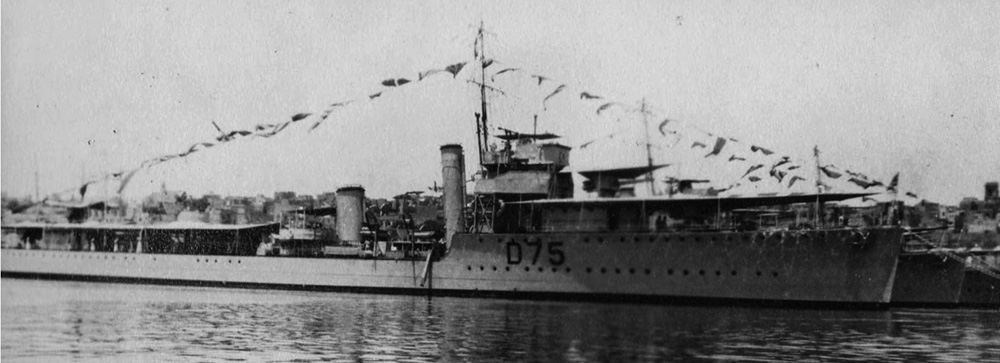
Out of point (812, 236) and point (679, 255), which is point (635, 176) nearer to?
point (679, 255)

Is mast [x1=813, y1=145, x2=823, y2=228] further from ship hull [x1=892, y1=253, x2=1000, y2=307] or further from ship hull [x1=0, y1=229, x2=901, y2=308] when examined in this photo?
ship hull [x1=892, y1=253, x2=1000, y2=307]

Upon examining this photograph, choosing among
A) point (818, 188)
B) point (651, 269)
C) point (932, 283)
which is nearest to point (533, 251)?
point (651, 269)

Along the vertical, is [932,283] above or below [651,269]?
below

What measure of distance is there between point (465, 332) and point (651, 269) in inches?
363

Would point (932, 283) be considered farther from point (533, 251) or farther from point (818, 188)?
point (533, 251)

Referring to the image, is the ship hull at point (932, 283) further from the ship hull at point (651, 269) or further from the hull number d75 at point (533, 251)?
the hull number d75 at point (533, 251)

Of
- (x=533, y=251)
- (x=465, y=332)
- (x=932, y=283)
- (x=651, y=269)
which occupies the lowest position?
(x=465, y=332)

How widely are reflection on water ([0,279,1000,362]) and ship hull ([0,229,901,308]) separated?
134cm

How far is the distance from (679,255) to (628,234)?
154 cm

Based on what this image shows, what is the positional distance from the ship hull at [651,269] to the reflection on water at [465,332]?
134 cm

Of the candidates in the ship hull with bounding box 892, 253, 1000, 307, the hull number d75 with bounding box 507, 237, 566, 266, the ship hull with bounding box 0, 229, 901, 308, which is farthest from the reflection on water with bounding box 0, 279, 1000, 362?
the ship hull with bounding box 892, 253, 1000, 307

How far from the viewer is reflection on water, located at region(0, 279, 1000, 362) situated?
12500mm

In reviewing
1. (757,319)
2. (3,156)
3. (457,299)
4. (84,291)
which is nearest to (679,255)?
(757,319)

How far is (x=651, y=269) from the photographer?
76.1 feet
